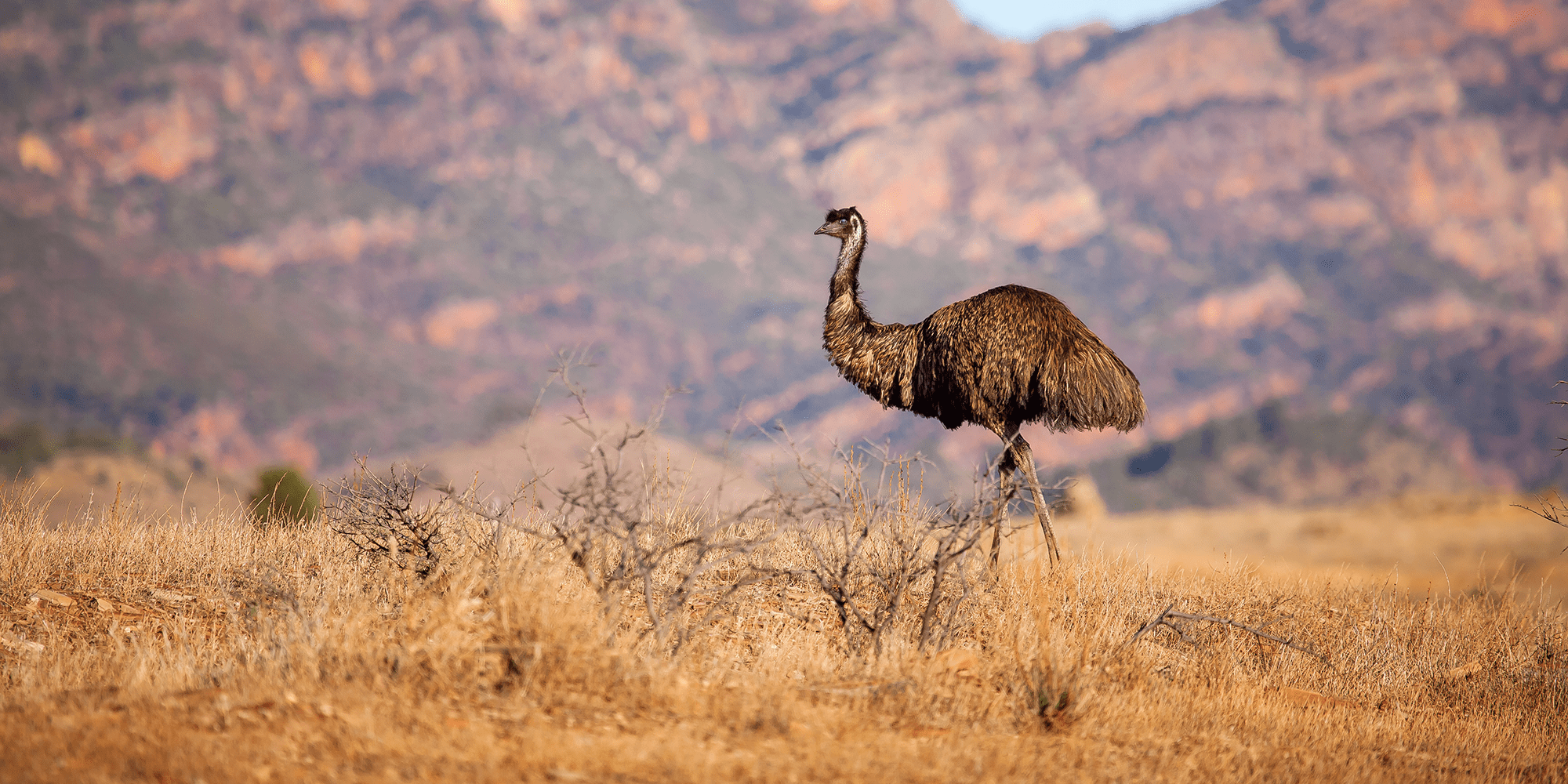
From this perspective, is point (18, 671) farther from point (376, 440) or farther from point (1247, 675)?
point (376, 440)

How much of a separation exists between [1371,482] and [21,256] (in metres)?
189

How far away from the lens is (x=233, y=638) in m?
7.07

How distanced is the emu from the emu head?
1.38 metres

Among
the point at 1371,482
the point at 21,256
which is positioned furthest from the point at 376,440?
the point at 1371,482

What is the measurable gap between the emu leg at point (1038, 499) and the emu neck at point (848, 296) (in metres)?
1.70

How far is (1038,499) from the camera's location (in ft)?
30.3

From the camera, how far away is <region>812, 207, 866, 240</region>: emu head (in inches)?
443

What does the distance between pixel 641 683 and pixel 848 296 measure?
17.7 ft

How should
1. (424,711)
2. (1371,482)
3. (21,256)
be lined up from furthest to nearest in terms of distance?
(21,256) → (1371,482) → (424,711)

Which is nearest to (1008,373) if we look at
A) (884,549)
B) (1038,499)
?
(1038,499)

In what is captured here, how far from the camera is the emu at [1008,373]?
9.50 m

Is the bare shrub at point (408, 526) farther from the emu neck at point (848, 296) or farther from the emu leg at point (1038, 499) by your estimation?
the emu leg at point (1038, 499)

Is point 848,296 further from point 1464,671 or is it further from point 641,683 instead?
point 1464,671

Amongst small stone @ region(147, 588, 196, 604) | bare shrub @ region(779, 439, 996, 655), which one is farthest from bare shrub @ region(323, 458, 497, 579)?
bare shrub @ region(779, 439, 996, 655)
